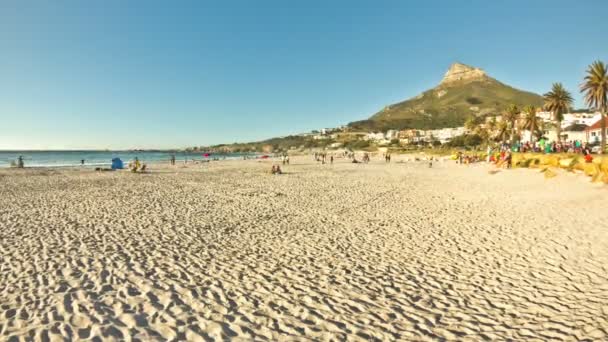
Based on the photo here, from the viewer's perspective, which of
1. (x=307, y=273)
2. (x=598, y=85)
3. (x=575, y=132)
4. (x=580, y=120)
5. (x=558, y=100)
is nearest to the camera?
(x=307, y=273)

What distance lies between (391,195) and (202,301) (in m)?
15.4

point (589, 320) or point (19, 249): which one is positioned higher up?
point (19, 249)

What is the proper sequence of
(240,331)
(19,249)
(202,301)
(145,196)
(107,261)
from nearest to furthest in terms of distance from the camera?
(240,331) → (202,301) → (107,261) → (19,249) → (145,196)

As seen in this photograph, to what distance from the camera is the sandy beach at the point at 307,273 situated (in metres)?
5.23

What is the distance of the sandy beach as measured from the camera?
17.2 ft

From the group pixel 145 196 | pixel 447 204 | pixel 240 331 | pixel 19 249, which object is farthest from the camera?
pixel 145 196

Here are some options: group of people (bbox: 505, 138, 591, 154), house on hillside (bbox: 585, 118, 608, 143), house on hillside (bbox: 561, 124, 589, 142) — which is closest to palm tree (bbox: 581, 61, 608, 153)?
group of people (bbox: 505, 138, 591, 154)

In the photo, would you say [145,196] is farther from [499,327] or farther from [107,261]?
[499,327]

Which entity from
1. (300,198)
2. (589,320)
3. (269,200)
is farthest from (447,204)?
(589,320)

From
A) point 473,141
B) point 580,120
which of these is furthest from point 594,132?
point 580,120

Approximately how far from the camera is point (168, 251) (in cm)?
908

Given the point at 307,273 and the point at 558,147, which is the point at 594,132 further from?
the point at 307,273

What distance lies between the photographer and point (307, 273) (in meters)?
7.55

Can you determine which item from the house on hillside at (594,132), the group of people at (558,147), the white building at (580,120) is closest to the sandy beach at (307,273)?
the group of people at (558,147)
